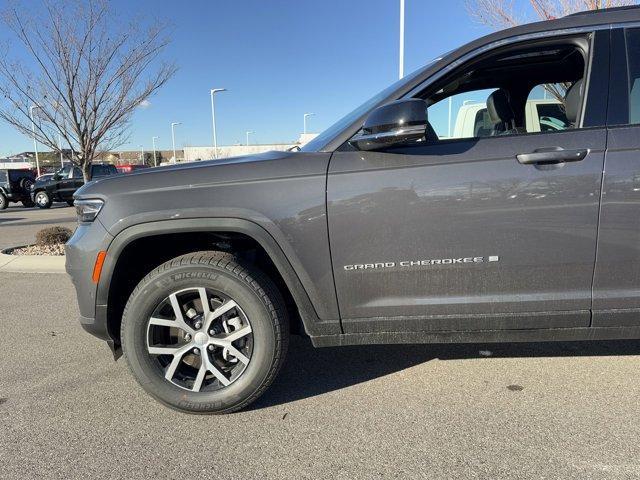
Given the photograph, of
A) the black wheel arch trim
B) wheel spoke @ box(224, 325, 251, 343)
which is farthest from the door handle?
wheel spoke @ box(224, 325, 251, 343)

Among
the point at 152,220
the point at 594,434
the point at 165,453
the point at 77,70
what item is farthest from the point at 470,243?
the point at 77,70

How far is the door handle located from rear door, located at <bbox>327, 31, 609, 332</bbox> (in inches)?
0.9

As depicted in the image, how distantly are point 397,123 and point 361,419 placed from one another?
1.60m

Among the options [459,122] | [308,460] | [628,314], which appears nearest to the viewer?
[308,460]

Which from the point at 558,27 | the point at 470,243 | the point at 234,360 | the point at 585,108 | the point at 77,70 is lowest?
the point at 234,360

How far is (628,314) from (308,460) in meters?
1.80

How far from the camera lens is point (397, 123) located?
2.26 metres

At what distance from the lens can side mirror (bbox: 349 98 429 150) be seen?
88.7 inches

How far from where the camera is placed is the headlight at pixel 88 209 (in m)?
2.60

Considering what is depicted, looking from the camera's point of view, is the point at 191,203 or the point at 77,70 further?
the point at 77,70

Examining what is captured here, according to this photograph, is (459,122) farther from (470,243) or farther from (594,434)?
(594,434)

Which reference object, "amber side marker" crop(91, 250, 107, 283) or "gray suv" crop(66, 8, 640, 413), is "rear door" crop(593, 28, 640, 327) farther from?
"amber side marker" crop(91, 250, 107, 283)

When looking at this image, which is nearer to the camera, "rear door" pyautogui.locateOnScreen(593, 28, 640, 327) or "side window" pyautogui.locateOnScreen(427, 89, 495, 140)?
"rear door" pyautogui.locateOnScreen(593, 28, 640, 327)

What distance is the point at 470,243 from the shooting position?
7.80 ft
